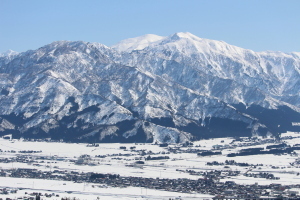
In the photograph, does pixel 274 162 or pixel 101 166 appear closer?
pixel 101 166

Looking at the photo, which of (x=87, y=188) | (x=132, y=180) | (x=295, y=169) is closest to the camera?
(x=87, y=188)

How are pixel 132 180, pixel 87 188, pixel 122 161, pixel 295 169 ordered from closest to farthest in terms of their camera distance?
pixel 87 188, pixel 132 180, pixel 295 169, pixel 122 161

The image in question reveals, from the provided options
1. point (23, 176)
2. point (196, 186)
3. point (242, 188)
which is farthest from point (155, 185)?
point (23, 176)

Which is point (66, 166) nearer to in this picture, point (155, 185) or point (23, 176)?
point (23, 176)

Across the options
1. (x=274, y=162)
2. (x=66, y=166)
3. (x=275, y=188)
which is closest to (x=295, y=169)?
(x=274, y=162)

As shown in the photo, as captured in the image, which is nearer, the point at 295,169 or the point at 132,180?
the point at 132,180

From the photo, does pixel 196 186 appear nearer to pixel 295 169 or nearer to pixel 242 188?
pixel 242 188

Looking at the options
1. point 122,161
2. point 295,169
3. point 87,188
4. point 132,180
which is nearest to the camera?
point 87,188

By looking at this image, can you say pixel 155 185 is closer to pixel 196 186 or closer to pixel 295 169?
pixel 196 186
